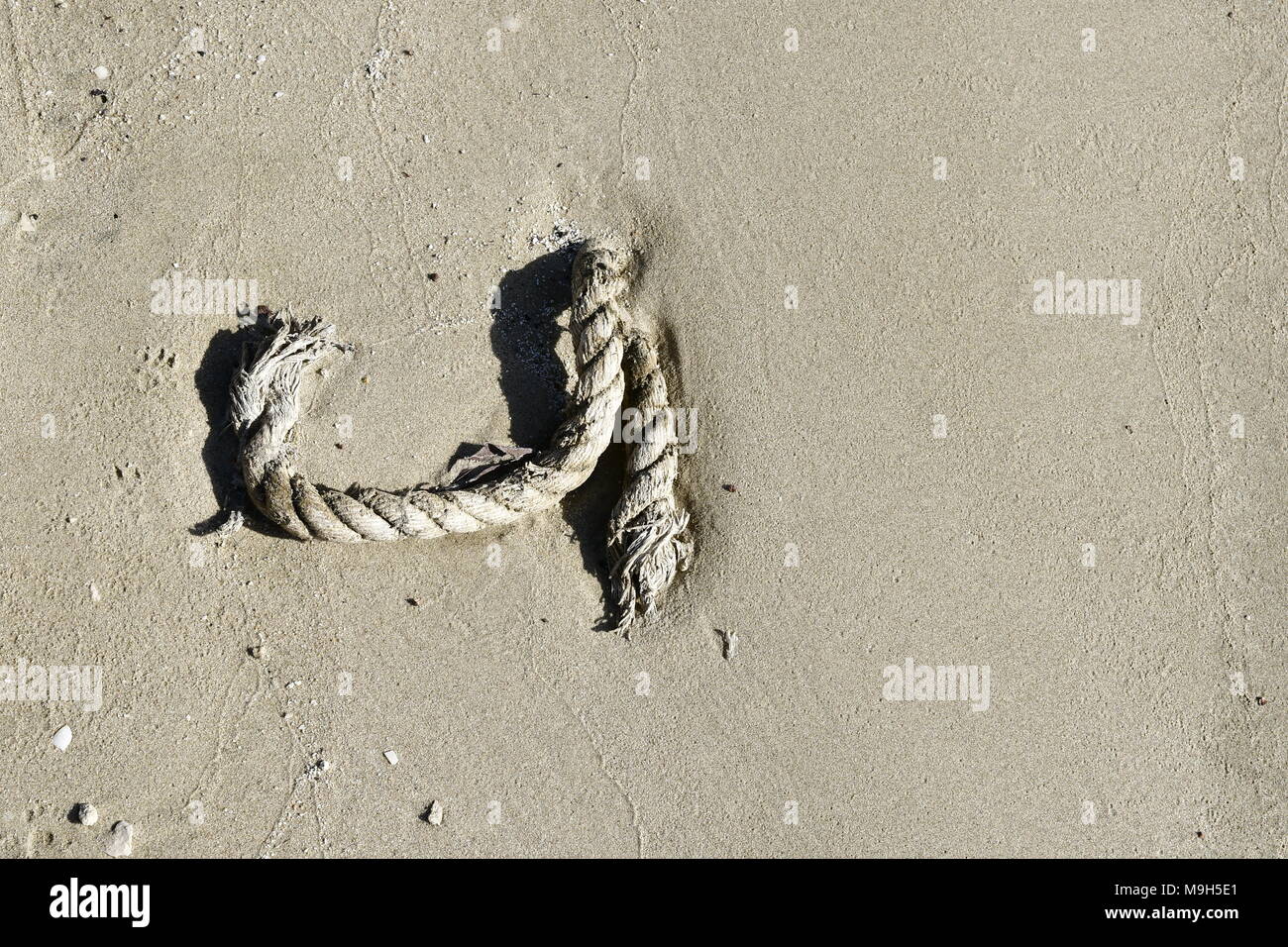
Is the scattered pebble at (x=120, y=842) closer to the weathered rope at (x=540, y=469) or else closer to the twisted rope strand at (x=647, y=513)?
the weathered rope at (x=540, y=469)

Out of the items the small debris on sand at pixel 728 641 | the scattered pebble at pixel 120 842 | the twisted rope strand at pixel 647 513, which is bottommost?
the scattered pebble at pixel 120 842

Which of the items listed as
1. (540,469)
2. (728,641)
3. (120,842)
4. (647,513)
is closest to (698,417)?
(647,513)

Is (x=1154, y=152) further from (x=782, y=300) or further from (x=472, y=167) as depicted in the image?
(x=472, y=167)

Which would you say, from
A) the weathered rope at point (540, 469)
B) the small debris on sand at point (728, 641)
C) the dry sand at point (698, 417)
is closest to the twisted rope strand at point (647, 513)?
the weathered rope at point (540, 469)

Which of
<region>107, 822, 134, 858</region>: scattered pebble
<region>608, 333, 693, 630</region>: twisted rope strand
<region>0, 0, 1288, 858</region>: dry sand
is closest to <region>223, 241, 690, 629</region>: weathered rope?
<region>608, 333, 693, 630</region>: twisted rope strand

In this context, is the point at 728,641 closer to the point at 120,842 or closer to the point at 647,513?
the point at 647,513

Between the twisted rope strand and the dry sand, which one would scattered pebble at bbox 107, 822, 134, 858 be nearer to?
the dry sand

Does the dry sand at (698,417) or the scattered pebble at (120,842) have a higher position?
the dry sand at (698,417)
